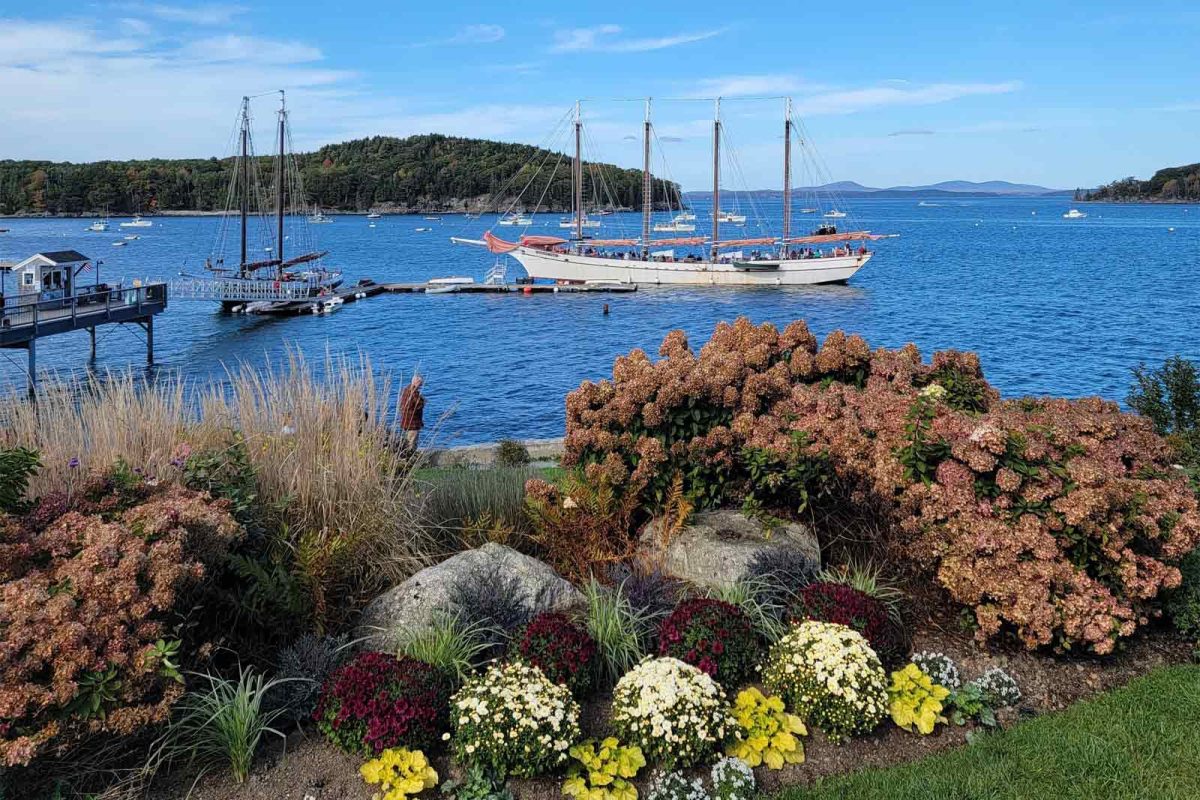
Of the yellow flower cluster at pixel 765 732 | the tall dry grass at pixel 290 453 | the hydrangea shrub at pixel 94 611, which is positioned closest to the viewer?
the hydrangea shrub at pixel 94 611

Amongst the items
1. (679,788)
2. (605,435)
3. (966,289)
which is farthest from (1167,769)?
(966,289)

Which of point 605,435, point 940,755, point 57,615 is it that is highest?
point 605,435

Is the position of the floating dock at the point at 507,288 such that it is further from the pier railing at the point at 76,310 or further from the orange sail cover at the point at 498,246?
the pier railing at the point at 76,310

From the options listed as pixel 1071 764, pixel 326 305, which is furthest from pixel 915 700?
pixel 326 305

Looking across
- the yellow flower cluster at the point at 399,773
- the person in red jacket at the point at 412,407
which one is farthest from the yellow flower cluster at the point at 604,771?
the person in red jacket at the point at 412,407

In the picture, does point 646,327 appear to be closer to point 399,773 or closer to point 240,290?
point 240,290

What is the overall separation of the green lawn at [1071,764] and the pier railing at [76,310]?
32.6 m

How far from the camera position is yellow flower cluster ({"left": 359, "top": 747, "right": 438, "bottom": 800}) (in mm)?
4660

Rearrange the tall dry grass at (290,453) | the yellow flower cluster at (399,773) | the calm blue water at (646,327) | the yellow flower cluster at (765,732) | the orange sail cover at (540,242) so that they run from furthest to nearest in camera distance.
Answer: the orange sail cover at (540,242) → the calm blue water at (646,327) → the tall dry grass at (290,453) → the yellow flower cluster at (765,732) → the yellow flower cluster at (399,773)

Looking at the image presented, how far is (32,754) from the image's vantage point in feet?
13.4

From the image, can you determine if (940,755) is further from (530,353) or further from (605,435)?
(530,353)

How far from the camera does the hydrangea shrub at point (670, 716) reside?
16.3 feet

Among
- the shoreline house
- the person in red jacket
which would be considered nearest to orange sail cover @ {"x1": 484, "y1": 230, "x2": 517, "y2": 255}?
the shoreline house

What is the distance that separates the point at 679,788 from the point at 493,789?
0.97 m
